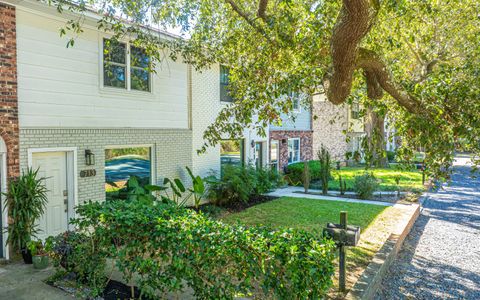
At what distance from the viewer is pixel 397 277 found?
22.4ft

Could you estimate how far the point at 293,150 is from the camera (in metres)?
20.2

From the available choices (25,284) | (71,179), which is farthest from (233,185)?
(25,284)

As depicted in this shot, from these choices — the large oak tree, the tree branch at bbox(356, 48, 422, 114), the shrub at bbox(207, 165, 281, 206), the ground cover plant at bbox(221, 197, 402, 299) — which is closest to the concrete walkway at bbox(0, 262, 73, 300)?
the ground cover plant at bbox(221, 197, 402, 299)

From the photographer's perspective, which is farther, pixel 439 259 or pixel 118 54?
pixel 118 54

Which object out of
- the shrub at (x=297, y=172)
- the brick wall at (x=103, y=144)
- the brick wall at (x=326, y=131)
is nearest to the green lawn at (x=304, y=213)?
the brick wall at (x=103, y=144)

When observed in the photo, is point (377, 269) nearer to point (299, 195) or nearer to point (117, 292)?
point (117, 292)

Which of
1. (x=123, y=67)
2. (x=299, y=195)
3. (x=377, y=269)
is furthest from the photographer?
(x=299, y=195)

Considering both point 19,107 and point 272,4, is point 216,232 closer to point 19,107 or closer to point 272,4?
point 19,107

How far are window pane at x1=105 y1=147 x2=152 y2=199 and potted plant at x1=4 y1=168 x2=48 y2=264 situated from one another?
2.60m

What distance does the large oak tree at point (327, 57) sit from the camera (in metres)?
5.05

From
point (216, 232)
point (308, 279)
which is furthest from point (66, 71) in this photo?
point (308, 279)

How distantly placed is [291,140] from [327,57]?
13.0 m

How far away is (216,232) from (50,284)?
3563 millimetres

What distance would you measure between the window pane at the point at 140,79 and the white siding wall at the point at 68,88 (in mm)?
190
